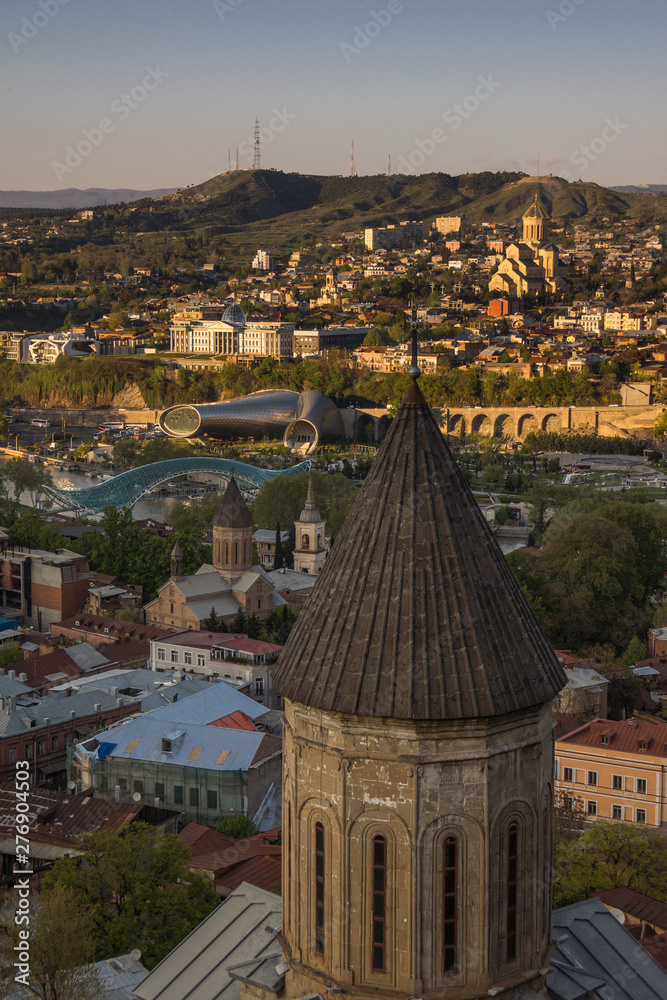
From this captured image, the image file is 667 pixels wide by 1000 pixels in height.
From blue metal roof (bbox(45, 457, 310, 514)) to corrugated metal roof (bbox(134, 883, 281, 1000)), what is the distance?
51721 millimetres

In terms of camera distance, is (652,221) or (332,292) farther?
(652,221)

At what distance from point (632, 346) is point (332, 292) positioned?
52929mm

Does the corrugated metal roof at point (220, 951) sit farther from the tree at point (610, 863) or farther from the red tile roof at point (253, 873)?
the tree at point (610, 863)

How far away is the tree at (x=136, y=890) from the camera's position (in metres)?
16.1

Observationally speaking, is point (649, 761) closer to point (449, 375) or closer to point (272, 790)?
point (272, 790)

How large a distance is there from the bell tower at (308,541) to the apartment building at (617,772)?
21.9 meters

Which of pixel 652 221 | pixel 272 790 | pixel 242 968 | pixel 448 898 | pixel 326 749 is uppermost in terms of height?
pixel 652 221

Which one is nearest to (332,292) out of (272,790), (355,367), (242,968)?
(355,367)

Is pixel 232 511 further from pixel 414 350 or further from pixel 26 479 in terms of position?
pixel 414 350

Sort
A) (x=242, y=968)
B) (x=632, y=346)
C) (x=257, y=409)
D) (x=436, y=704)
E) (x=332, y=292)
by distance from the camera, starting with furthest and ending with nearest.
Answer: (x=332, y=292), (x=632, y=346), (x=257, y=409), (x=242, y=968), (x=436, y=704)

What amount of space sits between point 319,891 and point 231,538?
31.1m

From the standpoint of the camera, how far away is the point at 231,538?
3944 cm

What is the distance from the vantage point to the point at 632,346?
4033 inches

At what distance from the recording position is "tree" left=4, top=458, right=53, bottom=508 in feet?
208
